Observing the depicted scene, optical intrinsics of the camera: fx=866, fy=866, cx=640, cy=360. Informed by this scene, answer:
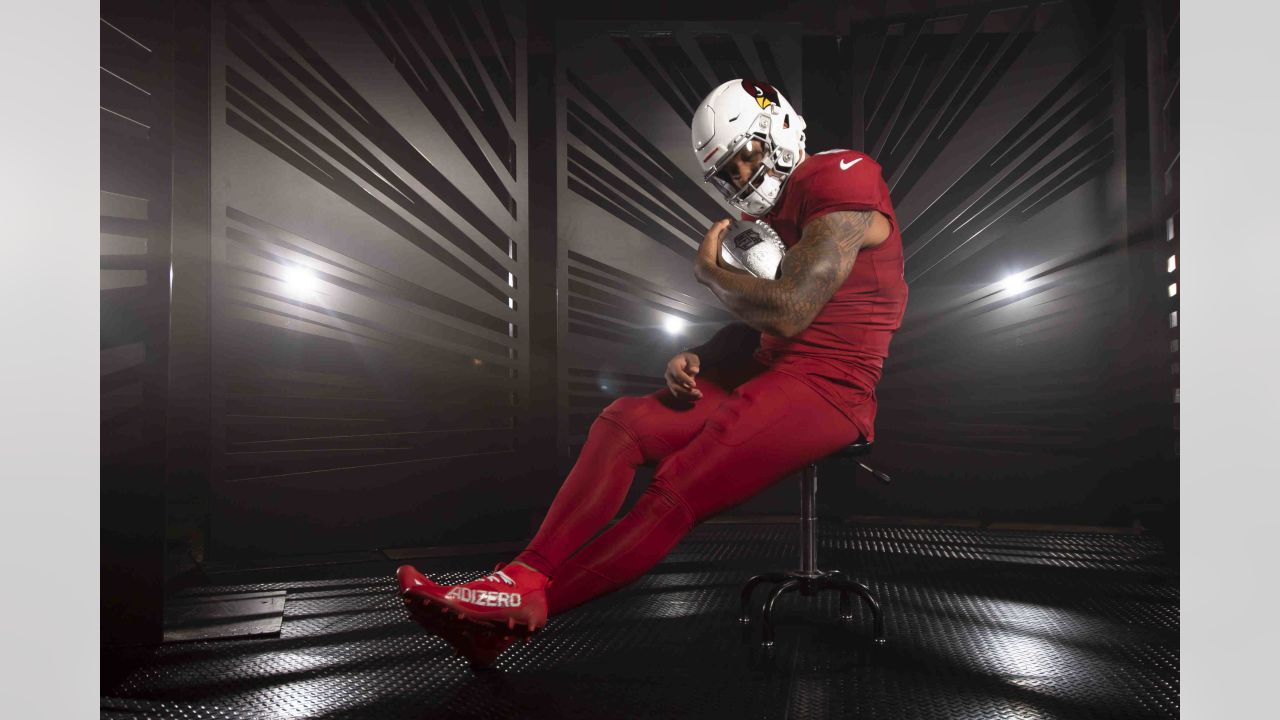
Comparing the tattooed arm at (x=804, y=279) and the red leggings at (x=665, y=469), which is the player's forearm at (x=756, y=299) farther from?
the red leggings at (x=665, y=469)

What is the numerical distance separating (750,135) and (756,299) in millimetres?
534

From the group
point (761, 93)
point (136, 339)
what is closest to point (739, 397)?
point (761, 93)

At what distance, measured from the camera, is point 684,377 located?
8.32 feet

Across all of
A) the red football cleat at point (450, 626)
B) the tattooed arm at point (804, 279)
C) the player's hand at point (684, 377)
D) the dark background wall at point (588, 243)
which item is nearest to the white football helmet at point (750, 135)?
the tattooed arm at point (804, 279)

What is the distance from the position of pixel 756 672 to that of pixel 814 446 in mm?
635

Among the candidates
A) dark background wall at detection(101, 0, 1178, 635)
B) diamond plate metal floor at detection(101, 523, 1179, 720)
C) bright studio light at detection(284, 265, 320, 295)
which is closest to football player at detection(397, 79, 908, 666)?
diamond plate metal floor at detection(101, 523, 1179, 720)

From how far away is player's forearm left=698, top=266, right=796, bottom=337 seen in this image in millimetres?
2355

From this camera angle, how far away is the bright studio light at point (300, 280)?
3.92 metres

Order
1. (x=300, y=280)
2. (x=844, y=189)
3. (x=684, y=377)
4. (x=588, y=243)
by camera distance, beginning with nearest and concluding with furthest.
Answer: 1. (x=844, y=189)
2. (x=684, y=377)
3. (x=300, y=280)
4. (x=588, y=243)

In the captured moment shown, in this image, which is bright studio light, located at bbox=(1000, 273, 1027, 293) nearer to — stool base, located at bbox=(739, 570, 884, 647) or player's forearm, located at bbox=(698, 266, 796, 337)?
stool base, located at bbox=(739, 570, 884, 647)

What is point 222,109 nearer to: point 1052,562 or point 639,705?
point 639,705

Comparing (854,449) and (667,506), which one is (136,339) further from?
(854,449)

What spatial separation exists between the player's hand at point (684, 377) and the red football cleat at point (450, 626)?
82cm

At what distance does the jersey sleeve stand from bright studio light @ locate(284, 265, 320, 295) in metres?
2.44
